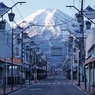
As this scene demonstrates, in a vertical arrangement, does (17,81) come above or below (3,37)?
below

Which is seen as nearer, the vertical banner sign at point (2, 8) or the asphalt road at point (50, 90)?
the vertical banner sign at point (2, 8)


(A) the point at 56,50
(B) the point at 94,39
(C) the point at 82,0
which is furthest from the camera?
(A) the point at 56,50

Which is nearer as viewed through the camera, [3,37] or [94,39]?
[94,39]

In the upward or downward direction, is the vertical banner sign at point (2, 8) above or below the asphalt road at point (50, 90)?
above

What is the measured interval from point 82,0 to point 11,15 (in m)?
22.5

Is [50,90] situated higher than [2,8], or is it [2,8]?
[2,8]

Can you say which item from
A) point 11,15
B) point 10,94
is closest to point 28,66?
point 10,94

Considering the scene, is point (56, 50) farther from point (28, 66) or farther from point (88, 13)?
point (88, 13)

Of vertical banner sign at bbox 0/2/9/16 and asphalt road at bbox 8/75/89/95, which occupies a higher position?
vertical banner sign at bbox 0/2/9/16

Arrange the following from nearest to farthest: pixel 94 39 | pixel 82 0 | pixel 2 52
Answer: pixel 82 0
pixel 94 39
pixel 2 52

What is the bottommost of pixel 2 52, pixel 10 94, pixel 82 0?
pixel 10 94

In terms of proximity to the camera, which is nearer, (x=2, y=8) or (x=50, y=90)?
(x=2, y=8)

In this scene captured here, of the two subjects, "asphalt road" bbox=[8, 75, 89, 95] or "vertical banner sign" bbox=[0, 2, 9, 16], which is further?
"asphalt road" bbox=[8, 75, 89, 95]

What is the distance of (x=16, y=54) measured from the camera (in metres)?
95.7
